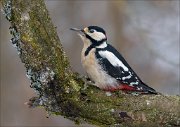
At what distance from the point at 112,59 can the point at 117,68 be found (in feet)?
0.33

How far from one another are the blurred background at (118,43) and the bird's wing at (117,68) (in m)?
3.74

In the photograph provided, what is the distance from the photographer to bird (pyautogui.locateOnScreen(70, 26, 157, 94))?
4.87 metres

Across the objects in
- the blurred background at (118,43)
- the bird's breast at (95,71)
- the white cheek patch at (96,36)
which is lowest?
the bird's breast at (95,71)

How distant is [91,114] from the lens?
4.45m

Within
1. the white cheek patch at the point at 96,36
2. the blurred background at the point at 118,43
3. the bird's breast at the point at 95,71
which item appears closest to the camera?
the bird's breast at the point at 95,71

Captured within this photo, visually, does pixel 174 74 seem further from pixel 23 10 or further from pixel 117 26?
pixel 23 10

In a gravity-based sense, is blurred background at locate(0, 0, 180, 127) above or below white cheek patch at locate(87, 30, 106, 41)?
above

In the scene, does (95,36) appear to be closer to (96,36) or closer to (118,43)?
(96,36)

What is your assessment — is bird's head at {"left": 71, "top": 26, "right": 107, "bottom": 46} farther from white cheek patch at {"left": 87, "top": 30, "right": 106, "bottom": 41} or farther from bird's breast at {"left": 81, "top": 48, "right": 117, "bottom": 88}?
bird's breast at {"left": 81, "top": 48, "right": 117, "bottom": 88}

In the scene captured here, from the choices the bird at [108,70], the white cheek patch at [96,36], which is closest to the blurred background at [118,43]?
the white cheek patch at [96,36]

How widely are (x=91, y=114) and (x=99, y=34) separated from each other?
110 centimetres

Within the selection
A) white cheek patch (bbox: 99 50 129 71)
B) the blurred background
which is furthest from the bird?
the blurred background

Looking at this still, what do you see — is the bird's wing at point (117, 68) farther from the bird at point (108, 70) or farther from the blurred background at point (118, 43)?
the blurred background at point (118, 43)

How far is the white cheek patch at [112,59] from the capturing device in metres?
5.04
